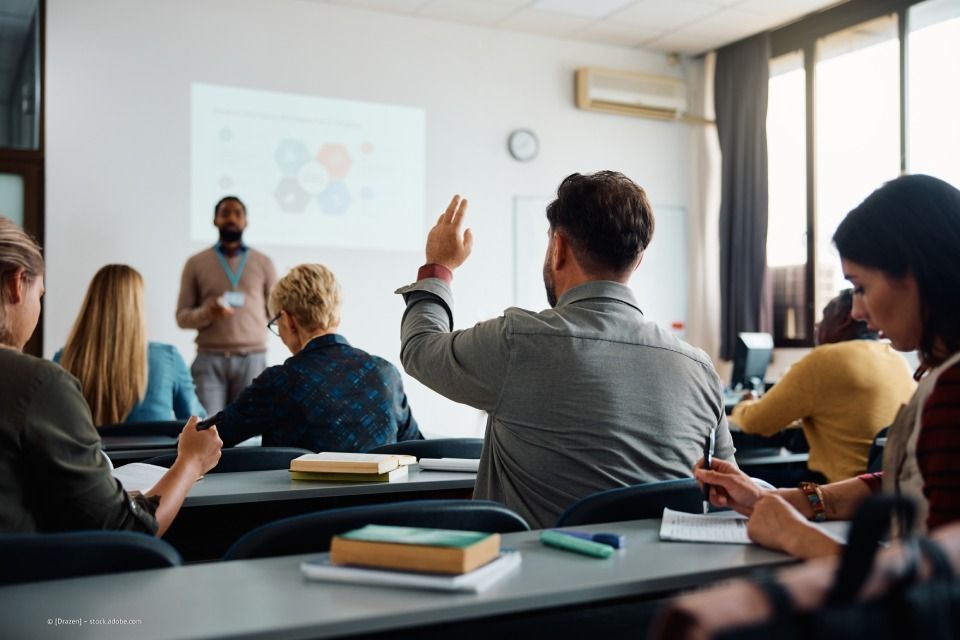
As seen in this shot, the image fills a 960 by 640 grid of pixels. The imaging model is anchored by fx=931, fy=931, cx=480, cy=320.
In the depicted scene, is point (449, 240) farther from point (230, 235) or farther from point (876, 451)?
point (230, 235)

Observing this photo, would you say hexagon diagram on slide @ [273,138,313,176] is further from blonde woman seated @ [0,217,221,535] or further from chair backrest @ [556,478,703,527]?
chair backrest @ [556,478,703,527]

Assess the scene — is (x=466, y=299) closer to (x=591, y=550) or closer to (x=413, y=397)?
(x=413, y=397)

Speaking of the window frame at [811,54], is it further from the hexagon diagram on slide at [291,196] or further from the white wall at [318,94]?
the hexagon diagram on slide at [291,196]

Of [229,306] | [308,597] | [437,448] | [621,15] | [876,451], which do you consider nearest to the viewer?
[308,597]

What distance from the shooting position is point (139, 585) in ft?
3.82

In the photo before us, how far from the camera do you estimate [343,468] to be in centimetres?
220

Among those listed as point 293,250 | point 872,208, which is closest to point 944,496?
point 872,208

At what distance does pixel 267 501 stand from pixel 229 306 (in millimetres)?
3470

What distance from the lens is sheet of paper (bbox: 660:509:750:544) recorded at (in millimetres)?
1398

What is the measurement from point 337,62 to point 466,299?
73.3 inches

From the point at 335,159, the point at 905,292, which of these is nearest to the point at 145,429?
the point at 905,292

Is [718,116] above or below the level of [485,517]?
above

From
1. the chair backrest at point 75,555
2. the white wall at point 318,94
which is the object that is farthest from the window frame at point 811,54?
the chair backrest at point 75,555

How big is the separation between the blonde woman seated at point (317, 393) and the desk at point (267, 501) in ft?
1.04
